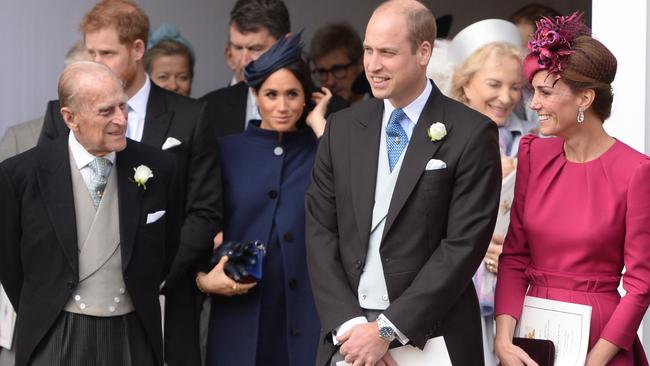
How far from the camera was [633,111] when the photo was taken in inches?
207

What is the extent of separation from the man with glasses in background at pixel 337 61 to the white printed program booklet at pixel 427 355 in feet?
9.89

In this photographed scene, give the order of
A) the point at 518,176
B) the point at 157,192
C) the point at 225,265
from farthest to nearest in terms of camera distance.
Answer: the point at 225,265 → the point at 157,192 → the point at 518,176

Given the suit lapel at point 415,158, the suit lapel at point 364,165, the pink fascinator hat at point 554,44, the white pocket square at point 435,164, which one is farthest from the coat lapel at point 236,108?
the pink fascinator hat at point 554,44

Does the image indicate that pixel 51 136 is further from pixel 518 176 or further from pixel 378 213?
pixel 518 176

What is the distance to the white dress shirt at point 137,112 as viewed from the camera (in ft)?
17.8

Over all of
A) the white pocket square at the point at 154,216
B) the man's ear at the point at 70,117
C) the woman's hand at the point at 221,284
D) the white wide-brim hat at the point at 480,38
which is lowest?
the woman's hand at the point at 221,284

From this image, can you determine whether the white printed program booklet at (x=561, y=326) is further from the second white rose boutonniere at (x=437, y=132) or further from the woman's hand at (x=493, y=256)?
the woman's hand at (x=493, y=256)

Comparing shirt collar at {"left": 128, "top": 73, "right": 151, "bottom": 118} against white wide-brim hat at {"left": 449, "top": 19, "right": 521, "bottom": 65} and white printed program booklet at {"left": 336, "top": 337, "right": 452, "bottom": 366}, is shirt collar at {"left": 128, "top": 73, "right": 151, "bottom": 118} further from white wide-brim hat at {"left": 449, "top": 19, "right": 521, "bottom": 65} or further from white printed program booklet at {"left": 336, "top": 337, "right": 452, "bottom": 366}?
white printed program booklet at {"left": 336, "top": 337, "right": 452, "bottom": 366}

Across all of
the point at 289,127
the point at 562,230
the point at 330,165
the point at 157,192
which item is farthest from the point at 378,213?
the point at 289,127

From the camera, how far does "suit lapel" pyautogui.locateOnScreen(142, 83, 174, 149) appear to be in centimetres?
533

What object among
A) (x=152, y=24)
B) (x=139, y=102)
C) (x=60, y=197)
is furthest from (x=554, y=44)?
(x=152, y=24)

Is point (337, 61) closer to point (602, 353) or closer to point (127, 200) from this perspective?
point (127, 200)

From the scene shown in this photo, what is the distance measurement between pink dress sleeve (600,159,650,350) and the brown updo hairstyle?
0.32 metres

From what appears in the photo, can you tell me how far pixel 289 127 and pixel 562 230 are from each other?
5.43ft
